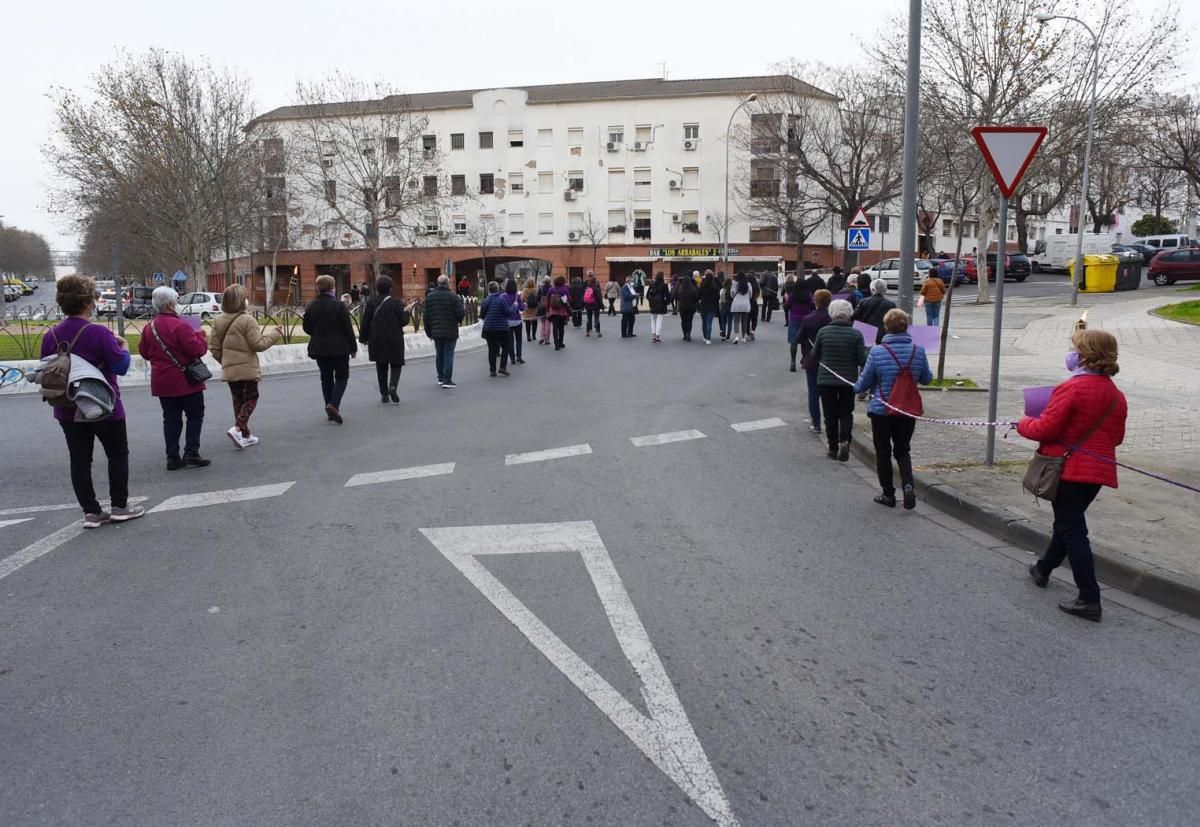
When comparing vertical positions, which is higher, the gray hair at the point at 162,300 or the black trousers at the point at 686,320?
the gray hair at the point at 162,300

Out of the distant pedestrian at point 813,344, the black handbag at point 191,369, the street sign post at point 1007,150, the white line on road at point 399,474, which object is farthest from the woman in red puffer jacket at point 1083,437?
the black handbag at point 191,369

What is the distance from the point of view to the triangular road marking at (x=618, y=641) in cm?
321

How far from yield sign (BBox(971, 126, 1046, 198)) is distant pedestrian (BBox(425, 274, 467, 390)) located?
8.51 meters

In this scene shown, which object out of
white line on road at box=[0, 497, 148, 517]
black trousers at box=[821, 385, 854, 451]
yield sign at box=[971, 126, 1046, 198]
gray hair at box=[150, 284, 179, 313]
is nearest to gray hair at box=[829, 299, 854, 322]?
black trousers at box=[821, 385, 854, 451]

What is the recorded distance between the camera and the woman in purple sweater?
251 inches

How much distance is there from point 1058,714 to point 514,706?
221 cm

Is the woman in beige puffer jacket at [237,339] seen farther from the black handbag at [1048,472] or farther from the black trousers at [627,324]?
the black trousers at [627,324]

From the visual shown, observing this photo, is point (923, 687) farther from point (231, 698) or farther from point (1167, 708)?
point (231, 698)

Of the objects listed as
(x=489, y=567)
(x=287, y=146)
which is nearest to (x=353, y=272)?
(x=287, y=146)

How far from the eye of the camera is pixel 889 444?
732cm

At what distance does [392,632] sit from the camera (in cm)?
446

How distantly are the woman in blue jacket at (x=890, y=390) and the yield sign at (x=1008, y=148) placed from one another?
151cm

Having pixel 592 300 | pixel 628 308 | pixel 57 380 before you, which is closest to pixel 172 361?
pixel 57 380

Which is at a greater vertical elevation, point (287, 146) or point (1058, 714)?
point (287, 146)
